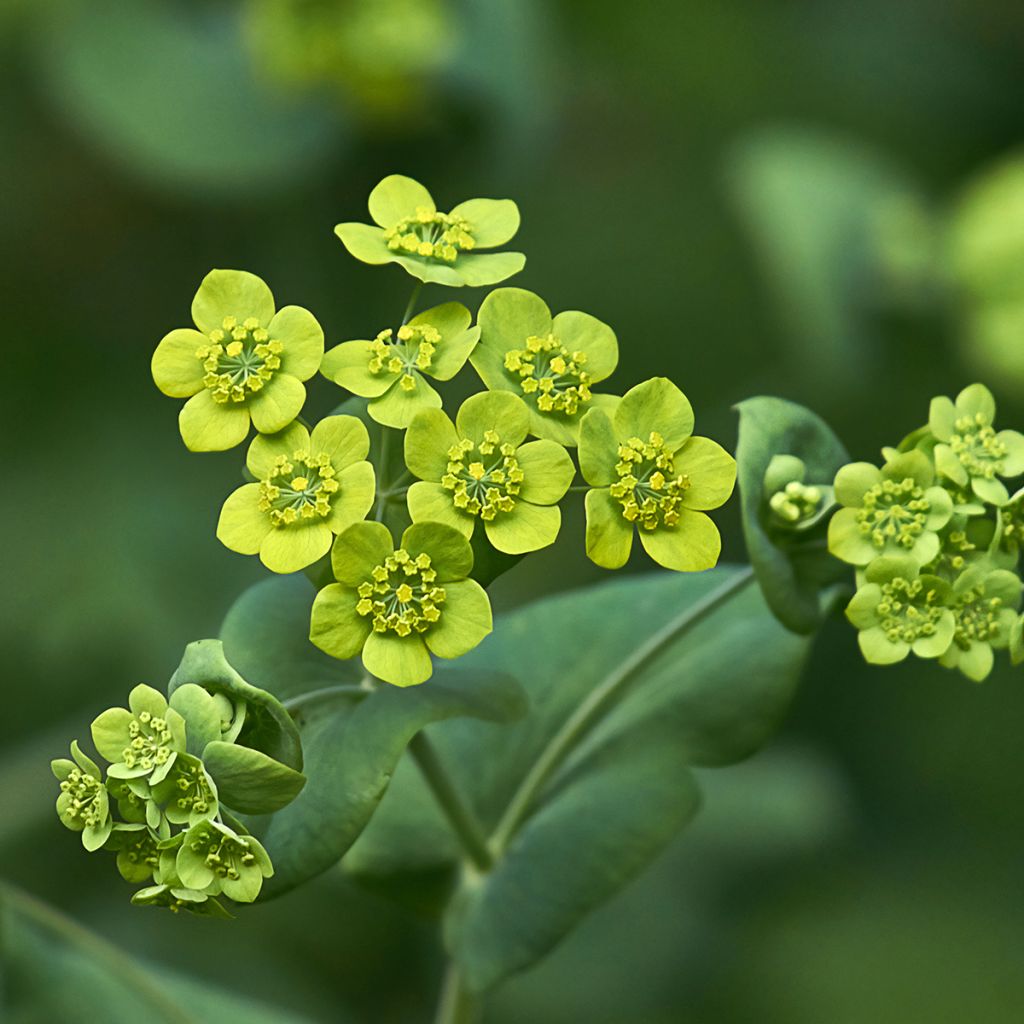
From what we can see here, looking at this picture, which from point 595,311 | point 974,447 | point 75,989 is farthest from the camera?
point 595,311

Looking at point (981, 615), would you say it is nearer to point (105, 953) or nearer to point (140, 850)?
point (140, 850)

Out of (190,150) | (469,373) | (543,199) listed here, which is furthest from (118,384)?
(543,199)

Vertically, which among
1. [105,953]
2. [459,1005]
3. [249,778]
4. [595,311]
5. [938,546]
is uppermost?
[249,778]

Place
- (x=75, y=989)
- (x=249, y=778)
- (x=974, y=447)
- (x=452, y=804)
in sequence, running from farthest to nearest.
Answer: (x=75, y=989) < (x=452, y=804) < (x=974, y=447) < (x=249, y=778)

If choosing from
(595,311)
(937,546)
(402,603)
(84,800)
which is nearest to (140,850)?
(84,800)

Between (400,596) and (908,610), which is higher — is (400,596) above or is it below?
above

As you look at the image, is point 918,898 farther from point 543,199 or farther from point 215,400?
point 215,400

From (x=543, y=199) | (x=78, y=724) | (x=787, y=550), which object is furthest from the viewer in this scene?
(x=543, y=199)
